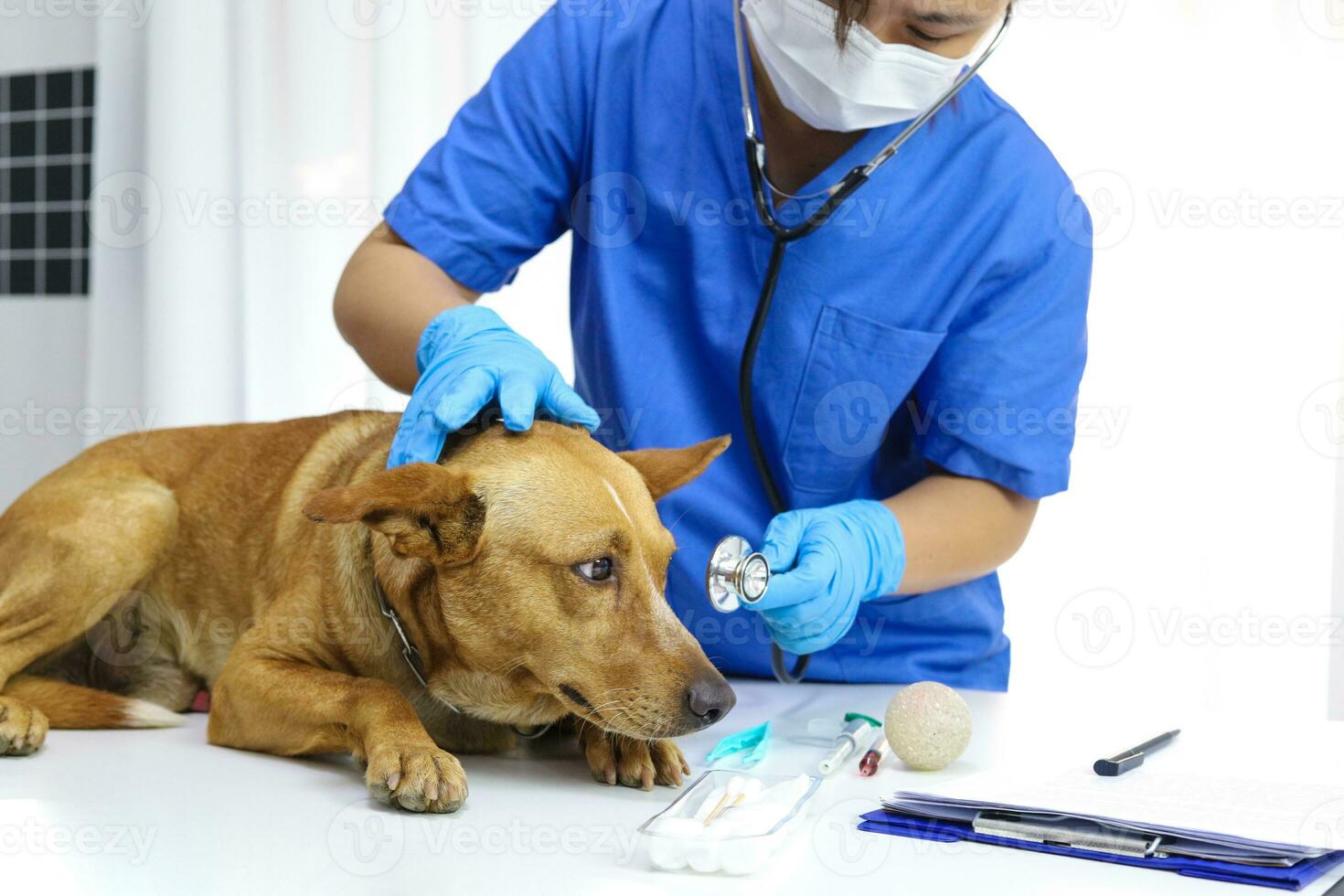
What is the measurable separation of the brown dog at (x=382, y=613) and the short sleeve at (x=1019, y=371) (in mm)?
388

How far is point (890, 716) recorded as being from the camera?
45.9 inches

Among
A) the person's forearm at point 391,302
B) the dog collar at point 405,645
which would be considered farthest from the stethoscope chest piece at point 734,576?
the person's forearm at point 391,302

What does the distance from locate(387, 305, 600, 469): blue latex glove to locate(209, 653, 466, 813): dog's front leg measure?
0.79 feet

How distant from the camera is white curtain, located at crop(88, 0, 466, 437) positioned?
303cm

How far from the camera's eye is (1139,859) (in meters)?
0.89

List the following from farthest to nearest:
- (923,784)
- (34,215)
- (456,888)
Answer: (34,215), (923,784), (456,888)

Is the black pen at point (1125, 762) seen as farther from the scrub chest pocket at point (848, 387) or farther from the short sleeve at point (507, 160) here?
the short sleeve at point (507, 160)

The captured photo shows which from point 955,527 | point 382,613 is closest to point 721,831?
point 382,613

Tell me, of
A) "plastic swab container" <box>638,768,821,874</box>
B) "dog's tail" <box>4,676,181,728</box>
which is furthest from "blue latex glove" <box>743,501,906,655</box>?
"dog's tail" <box>4,676,181,728</box>

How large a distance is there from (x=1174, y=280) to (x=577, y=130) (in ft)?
4.61

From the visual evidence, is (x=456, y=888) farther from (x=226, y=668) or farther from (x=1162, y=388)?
(x=1162, y=388)

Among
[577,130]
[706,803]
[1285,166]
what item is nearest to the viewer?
[706,803]

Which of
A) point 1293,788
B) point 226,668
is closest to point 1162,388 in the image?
point 1293,788

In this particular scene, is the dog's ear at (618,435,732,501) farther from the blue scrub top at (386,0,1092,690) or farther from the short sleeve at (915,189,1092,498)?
the short sleeve at (915,189,1092,498)
